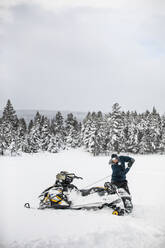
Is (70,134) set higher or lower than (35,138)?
higher

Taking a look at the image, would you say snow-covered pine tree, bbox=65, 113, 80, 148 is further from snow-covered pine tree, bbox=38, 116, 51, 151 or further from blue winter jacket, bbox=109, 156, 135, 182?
A: blue winter jacket, bbox=109, 156, 135, 182

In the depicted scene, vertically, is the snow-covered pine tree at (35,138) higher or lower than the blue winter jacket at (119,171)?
lower

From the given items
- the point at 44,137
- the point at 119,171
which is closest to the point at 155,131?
the point at 44,137

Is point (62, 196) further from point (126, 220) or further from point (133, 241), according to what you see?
point (133, 241)

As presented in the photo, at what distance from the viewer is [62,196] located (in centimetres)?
478

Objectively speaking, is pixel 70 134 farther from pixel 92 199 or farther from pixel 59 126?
pixel 92 199

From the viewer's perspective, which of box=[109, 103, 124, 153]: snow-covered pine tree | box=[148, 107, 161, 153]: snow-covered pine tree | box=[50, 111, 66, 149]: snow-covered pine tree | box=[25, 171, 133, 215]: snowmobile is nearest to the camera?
box=[25, 171, 133, 215]: snowmobile

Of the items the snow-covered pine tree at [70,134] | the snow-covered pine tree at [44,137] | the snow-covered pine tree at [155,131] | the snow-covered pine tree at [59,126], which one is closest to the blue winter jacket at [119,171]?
the snow-covered pine tree at [44,137]

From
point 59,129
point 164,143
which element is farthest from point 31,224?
point 59,129

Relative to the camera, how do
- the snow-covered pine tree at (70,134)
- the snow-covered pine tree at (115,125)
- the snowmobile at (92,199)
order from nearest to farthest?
the snowmobile at (92,199) < the snow-covered pine tree at (115,125) < the snow-covered pine tree at (70,134)

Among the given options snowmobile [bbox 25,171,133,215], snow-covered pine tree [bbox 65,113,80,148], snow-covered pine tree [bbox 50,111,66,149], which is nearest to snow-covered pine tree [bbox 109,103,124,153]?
snow-covered pine tree [bbox 65,113,80,148]

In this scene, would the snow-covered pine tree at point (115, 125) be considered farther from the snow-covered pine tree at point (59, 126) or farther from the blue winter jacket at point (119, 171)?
the blue winter jacket at point (119, 171)

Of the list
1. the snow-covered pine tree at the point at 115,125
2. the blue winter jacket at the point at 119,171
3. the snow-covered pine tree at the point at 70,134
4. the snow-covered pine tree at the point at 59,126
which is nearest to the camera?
the blue winter jacket at the point at 119,171

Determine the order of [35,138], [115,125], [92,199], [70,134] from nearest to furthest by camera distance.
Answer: [92,199], [115,125], [35,138], [70,134]
